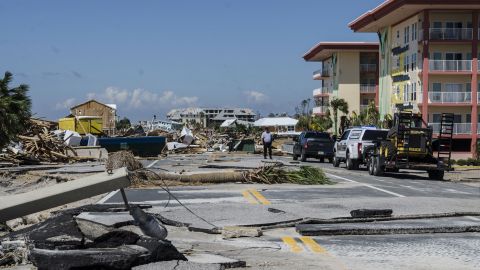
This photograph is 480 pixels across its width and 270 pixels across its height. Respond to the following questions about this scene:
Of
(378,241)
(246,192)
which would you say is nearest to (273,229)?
(378,241)

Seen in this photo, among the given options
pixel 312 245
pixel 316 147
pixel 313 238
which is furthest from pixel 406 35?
pixel 312 245

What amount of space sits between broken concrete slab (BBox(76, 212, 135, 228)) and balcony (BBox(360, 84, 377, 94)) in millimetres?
81806

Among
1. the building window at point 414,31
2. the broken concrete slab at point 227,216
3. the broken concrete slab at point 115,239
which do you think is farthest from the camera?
the building window at point 414,31

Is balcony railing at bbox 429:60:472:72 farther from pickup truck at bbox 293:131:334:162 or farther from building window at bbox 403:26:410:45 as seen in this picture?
pickup truck at bbox 293:131:334:162

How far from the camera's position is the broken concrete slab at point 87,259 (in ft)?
21.3

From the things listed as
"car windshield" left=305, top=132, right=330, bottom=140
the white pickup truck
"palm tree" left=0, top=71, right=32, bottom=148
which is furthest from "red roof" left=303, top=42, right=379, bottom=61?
"palm tree" left=0, top=71, right=32, bottom=148

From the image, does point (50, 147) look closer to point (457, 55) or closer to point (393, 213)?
point (393, 213)

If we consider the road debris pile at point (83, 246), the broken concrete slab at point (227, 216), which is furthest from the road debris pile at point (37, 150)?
the road debris pile at point (83, 246)

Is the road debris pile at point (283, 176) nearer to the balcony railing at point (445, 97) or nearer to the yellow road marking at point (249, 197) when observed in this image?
the yellow road marking at point (249, 197)

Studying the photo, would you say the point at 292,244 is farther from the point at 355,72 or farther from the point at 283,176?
the point at 355,72

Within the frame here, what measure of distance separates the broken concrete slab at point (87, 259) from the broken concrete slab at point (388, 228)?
3882mm

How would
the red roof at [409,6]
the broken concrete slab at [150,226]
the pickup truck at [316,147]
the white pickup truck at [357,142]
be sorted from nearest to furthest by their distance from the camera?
the broken concrete slab at [150,226] → the white pickup truck at [357,142] → the pickup truck at [316,147] → the red roof at [409,6]

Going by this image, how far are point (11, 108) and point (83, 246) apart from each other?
17.4m

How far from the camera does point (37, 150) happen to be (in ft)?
127
